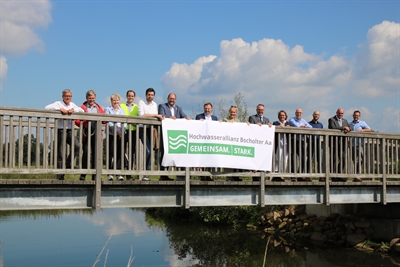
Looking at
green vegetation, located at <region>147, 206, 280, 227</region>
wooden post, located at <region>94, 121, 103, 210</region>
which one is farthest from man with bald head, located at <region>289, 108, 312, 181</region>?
green vegetation, located at <region>147, 206, 280, 227</region>

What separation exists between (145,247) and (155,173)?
1110 cm

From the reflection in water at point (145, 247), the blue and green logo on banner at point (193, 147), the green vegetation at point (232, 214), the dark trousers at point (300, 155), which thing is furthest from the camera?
the green vegetation at point (232, 214)

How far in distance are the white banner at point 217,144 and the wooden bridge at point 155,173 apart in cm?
23

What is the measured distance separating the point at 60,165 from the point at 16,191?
93cm

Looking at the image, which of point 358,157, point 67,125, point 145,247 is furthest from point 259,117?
point 145,247

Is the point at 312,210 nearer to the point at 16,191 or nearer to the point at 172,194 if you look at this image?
the point at 172,194

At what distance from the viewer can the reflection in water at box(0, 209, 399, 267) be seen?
1769 cm

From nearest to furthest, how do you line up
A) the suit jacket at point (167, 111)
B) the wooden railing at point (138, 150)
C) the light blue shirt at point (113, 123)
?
the wooden railing at point (138, 150)
the light blue shirt at point (113, 123)
the suit jacket at point (167, 111)

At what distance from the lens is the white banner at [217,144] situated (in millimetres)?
11020

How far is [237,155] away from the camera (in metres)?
11.7

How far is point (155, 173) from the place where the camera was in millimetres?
10625

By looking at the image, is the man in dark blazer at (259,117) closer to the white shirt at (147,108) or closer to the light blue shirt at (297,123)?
the light blue shirt at (297,123)

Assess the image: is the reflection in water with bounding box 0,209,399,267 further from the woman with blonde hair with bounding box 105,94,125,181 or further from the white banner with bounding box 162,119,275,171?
the white banner with bounding box 162,119,275,171

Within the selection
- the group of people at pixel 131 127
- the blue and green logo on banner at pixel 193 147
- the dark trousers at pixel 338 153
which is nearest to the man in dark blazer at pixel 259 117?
the group of people at pixel 131 127
